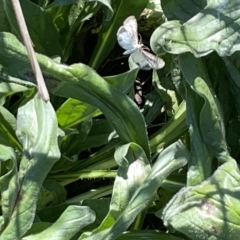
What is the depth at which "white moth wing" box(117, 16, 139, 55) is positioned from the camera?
4.09 ft

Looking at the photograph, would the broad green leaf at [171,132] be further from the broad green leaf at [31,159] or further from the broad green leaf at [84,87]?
the broad green leaf at [31,159]

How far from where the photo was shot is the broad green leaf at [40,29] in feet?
4.05

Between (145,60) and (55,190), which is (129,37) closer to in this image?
(145,60)

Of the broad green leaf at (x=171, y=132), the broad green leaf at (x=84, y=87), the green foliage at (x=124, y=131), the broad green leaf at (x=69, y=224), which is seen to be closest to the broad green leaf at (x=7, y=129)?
the green foliage at (x=124, y=131)

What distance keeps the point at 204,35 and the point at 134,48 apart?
0.19 metres

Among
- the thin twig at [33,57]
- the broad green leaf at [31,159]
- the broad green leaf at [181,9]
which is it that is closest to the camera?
the thin twig at [33,57]

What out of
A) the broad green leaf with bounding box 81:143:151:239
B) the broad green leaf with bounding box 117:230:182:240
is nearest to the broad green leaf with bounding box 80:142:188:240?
the broad green leaf with bounding box 81:143:151:239

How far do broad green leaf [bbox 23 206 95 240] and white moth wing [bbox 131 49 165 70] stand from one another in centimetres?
33

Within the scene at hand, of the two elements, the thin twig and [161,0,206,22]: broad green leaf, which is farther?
[161,0,206,22]: broad green leaf

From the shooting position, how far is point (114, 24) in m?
1.41

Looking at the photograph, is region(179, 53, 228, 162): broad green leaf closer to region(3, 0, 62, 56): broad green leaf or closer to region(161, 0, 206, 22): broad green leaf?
region(161, 0, 206, 22): broad green leaf

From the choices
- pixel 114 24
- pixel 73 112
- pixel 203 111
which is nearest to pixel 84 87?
pixel 73 112

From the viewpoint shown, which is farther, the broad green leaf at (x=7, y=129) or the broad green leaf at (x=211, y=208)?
the broad green leaf at (x=7, y=129)

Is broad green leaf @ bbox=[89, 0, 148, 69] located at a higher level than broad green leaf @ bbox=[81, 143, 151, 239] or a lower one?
higher
